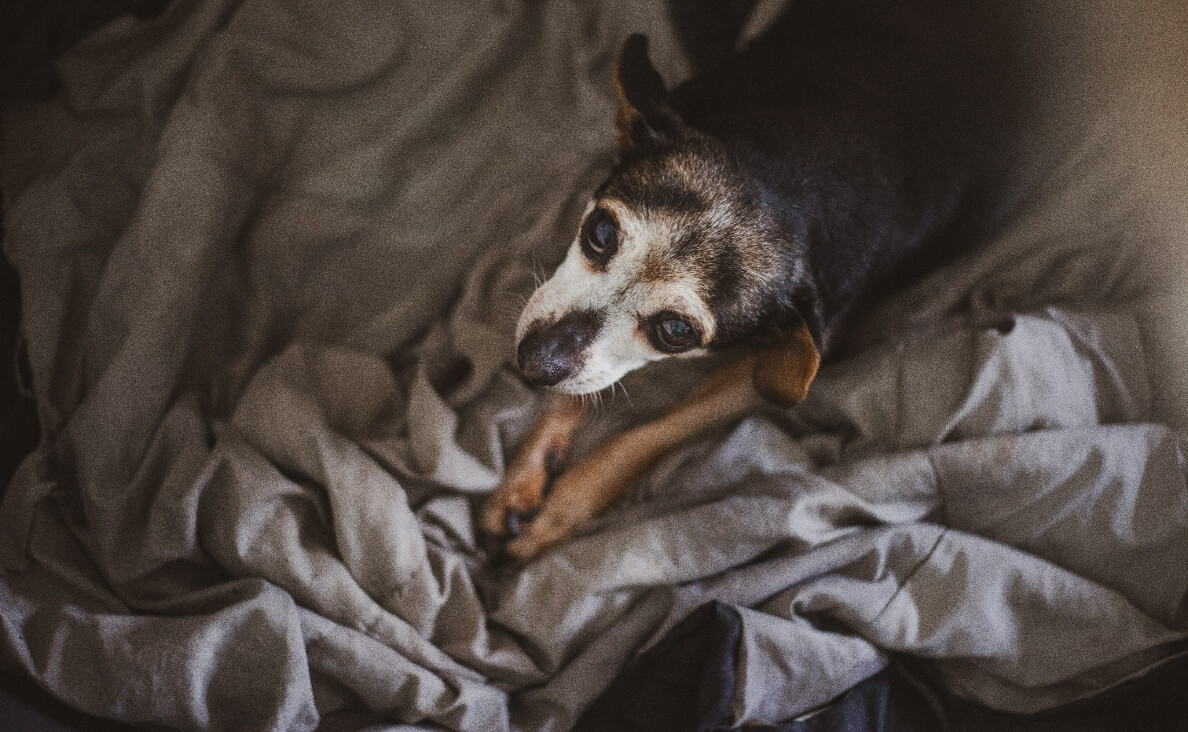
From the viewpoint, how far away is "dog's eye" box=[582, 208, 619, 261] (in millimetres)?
1863

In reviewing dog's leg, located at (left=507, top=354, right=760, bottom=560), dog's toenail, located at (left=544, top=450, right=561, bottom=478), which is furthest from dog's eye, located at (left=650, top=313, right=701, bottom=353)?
dog's toenail, located at (left=544, top=450, right=561, bottom=478)

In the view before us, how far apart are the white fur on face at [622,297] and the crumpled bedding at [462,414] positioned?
0.40 metres

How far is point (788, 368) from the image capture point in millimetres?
1975

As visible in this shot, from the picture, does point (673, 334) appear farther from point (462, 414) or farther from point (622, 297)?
point (462, 414)

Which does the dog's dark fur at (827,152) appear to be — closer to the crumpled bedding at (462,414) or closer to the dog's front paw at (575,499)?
the crumpled bedding at (462,414)

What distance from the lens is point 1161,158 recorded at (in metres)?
2.31

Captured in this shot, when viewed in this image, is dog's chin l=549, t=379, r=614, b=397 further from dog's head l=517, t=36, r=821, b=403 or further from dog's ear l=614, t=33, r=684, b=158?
dog's ear l=614, t=33, r=684, b=158

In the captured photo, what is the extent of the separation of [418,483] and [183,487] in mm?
554

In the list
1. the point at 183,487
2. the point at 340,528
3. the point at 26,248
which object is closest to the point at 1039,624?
the point at 340,528

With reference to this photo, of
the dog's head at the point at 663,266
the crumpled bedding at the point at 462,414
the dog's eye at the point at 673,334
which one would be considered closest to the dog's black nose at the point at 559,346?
the dog's head at the point at 663,266

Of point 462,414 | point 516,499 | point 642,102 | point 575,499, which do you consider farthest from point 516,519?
point 642,102

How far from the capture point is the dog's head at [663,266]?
5.98 ft

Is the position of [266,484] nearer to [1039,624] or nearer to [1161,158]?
[1039,624]

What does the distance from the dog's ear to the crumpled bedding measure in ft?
1.74
